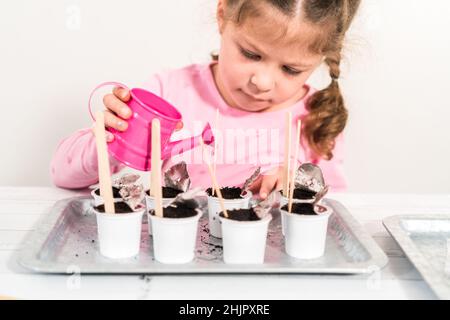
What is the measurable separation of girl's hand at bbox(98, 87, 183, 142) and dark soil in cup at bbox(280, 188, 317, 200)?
0.25 metres

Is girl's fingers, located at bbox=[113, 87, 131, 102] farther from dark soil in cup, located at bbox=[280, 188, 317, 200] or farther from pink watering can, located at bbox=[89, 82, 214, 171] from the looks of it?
dark soil in cup, located at bbox=[280, 188, 317, 200]

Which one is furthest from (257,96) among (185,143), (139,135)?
(139,135)

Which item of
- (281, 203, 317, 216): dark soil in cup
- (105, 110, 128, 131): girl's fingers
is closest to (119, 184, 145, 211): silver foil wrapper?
(105, 110, 128, 131): girl's fingers

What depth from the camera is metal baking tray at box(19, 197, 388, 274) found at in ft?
2.64

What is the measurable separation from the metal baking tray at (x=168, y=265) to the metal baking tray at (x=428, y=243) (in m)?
0.05

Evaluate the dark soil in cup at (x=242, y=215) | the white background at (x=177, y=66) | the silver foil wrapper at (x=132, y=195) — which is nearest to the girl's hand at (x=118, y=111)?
the silver foil wrapper at (x=132, y=195)

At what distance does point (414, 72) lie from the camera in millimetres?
1754

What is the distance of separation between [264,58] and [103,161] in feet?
1.78

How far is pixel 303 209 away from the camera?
3.14ft

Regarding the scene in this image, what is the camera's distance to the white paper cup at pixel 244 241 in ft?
2.82

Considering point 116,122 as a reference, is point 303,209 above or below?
below

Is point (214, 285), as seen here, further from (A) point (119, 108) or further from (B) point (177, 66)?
(B) point (177, 66)

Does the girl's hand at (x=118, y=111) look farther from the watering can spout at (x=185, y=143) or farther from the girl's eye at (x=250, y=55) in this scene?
the girl's eye at (x=250, y=55)

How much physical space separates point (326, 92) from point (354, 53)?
0.60ft
